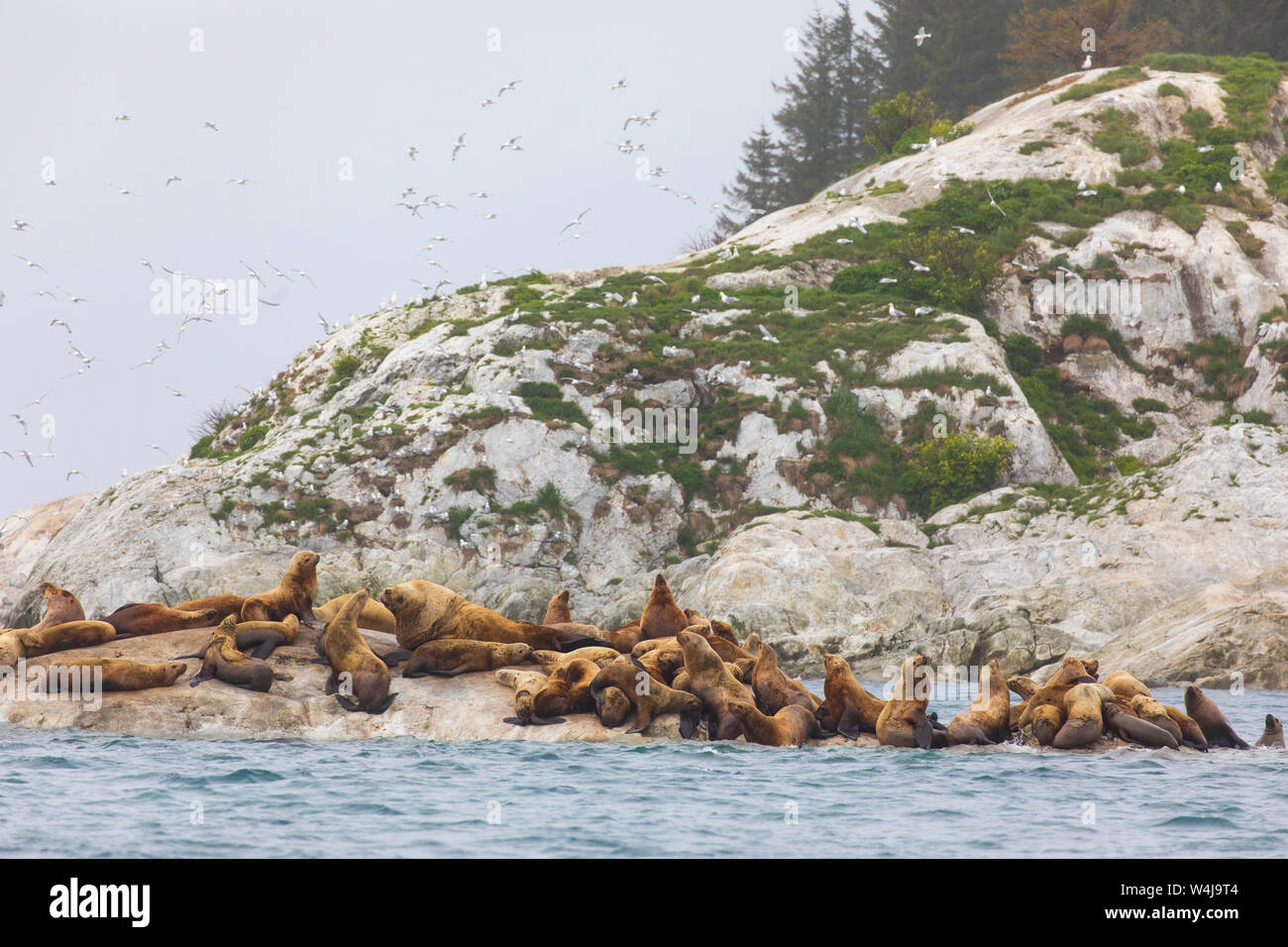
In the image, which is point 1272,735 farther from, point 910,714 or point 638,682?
point 638,682

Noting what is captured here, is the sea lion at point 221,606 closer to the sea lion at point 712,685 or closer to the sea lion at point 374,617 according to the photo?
the sea lion at point 374,617

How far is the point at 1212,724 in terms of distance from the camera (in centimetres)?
1761

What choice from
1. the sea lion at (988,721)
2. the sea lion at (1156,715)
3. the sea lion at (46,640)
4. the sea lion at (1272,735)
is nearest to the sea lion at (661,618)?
the sea lion at (988,721)

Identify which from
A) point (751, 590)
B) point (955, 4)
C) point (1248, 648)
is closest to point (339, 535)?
A: point (751, 590)

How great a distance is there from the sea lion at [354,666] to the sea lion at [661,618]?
14.9 feet

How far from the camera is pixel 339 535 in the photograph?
140 feet

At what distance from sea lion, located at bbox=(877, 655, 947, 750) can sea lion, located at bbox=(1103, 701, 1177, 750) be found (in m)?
2.55

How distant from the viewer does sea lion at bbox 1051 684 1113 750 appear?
16688mm

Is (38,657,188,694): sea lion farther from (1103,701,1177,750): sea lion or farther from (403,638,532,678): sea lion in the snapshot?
(1103,701,1177,750): sea lion

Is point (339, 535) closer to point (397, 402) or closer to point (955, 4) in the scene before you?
point (397, 402)

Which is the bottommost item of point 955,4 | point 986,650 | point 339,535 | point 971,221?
point 986,650

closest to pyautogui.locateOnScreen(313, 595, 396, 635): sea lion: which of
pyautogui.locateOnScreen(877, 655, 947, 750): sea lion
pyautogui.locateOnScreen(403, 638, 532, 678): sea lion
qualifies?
pyautogui.locateOnScreen(403, 638, 532, 678): sea lion

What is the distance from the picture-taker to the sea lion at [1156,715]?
56.0 ft
